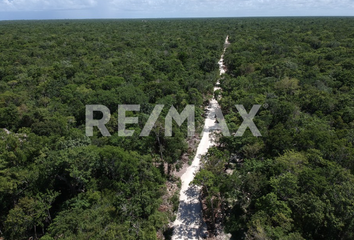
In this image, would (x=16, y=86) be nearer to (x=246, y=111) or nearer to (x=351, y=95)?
(x=246, y=111)

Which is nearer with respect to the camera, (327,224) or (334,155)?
(327,224)

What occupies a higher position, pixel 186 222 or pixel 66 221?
pixel 66 221

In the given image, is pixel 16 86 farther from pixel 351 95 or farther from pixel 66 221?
pixel 351 95

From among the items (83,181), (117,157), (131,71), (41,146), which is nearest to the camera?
(83,181)

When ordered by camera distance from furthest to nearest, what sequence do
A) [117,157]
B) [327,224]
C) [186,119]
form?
1. [186,119]
2. [117,157]
3. [327,224]

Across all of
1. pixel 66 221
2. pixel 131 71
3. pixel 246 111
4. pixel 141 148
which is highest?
pixel 131 71

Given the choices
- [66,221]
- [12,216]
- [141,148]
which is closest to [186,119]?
[141,148]

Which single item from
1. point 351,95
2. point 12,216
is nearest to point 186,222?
point 12,216

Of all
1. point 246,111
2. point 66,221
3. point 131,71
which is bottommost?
point 66,221

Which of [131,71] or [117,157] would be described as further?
[131,71]
